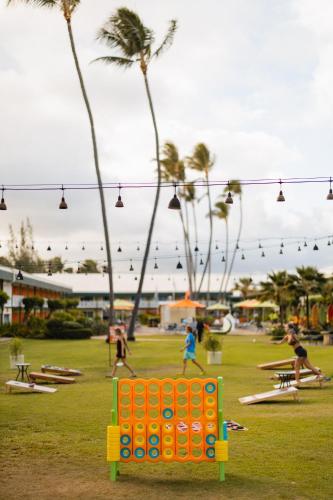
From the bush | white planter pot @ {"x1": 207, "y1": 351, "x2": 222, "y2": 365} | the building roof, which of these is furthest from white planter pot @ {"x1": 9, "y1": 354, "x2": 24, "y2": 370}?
the building roof

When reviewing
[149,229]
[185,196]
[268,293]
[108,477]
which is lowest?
[108,477]

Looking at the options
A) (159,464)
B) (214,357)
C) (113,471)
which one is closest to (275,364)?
(214,357)

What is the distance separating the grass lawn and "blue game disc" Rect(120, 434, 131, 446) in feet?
1.42

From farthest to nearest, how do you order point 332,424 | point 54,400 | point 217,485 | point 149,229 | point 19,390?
1. point 149,229
2. point 19,390
3. point 54,400
4. point 332,424
5. point 217,485

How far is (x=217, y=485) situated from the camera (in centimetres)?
803

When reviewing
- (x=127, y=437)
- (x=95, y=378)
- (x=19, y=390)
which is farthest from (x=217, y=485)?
(x=95, y=378)

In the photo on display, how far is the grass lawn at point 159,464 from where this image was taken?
7.82 m

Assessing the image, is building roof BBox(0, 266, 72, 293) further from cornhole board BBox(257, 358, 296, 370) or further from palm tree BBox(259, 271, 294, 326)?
cornhole board BBox(257, 358, 296, 370)

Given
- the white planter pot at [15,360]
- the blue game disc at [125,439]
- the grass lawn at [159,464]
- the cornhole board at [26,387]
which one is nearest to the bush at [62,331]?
the white planter pot at [15,360]

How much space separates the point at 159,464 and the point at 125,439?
3.30 feet

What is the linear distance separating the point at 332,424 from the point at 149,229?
97.3 ft

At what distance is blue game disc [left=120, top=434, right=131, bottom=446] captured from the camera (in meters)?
8.47

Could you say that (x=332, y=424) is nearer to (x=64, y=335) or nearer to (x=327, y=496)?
(x=327, y=496)

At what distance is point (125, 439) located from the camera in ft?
27.8
